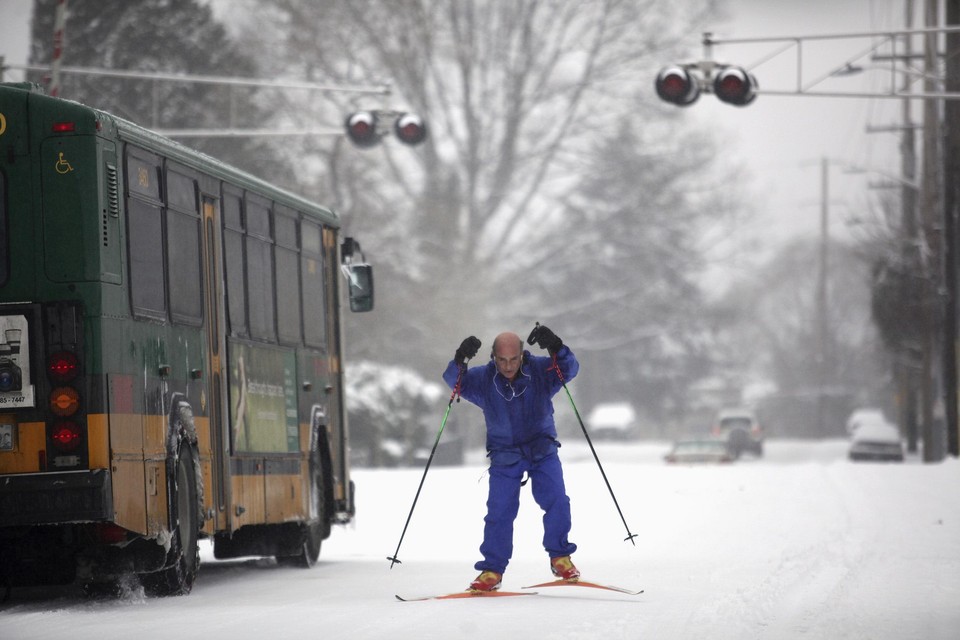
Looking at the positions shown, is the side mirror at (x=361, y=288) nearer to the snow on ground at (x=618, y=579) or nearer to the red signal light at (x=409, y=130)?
the snow on ground at (x=618, y=579)

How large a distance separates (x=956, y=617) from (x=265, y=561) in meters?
8.39

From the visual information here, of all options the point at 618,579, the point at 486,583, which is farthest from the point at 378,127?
the point at 486,583

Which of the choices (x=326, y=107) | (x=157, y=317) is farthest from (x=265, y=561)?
(x=326, y=107)

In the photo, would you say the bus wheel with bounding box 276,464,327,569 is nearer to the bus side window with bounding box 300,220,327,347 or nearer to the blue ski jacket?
the bus side window with bounding box 300,220,327,347

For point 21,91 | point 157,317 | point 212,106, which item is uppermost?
point 212,106

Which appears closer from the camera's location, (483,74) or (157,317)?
(157,317)

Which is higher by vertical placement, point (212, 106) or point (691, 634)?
point (212, 106)

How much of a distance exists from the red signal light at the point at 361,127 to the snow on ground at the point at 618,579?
16.1ft

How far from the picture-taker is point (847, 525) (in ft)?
64.8

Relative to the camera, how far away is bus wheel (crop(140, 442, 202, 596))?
12586mm

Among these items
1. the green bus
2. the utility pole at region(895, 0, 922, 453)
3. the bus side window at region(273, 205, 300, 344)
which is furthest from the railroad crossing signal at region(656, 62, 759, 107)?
the utility pole at region(895, 0, 922, 453)

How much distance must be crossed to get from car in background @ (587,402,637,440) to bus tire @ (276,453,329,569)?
65.7 m

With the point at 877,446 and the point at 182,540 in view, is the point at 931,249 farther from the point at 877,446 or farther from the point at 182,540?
the point at 182,540

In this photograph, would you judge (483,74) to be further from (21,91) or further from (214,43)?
(21,91)
